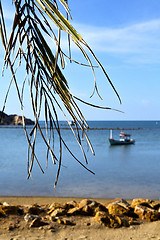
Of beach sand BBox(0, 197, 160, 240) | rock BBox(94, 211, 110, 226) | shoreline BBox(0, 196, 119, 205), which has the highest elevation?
rock BBox(94, 211, 110, 226)

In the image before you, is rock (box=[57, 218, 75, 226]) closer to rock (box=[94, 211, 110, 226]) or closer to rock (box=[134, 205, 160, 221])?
rock (box=[94, 211, 110, 226])

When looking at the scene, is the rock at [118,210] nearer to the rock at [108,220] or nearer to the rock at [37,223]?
the rock at [108,220]


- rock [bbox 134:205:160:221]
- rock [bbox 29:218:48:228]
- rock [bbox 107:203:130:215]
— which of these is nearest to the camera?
rock [bbox 29:218:48:228]

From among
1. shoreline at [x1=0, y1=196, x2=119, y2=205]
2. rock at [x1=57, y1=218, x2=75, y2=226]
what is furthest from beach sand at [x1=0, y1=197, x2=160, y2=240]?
shoreline at [x1=0, y1=196, x2=119, y2=205]

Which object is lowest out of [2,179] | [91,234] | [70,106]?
[2,179]

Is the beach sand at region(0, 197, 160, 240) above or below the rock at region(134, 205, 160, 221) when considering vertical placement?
below

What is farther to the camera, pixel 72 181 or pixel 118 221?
pixel 72 181

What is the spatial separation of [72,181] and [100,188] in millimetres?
1628

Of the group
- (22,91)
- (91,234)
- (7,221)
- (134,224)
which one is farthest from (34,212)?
(22,91)

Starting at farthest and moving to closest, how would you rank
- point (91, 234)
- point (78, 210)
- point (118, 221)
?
point (78, 210), point (118, 221), point (91, 234)

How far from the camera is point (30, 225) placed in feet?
12.1

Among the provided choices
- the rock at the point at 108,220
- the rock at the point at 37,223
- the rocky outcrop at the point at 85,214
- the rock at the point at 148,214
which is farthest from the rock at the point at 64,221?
the rock at the point at 148,214

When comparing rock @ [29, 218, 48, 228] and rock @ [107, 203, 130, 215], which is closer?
rock @ [29, 218, 48, 228]

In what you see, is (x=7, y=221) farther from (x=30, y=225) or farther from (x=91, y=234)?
(x=91, y=234)
